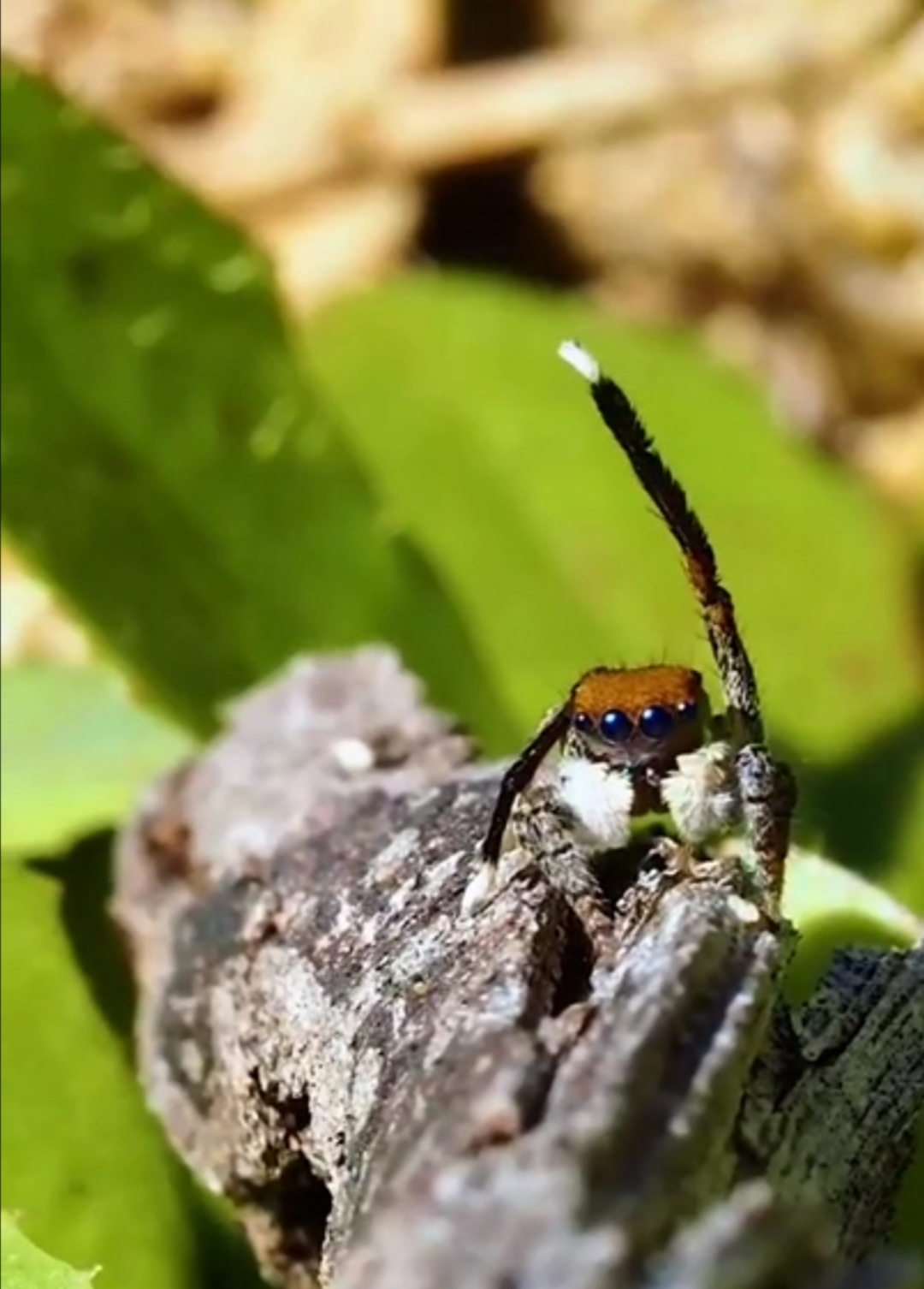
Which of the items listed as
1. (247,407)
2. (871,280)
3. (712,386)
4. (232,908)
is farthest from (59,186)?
(871,280)

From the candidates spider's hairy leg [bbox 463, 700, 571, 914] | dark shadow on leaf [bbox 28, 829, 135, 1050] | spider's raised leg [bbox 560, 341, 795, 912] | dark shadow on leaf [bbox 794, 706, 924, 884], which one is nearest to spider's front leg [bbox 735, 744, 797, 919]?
spider's raised leg [bbox 560, 341, 795, 912]

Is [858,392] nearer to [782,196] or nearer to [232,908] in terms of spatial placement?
[782,196]

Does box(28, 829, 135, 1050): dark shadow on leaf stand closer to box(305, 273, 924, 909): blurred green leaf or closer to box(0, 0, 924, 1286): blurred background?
box(0, 0, 924, 1286): blurred background

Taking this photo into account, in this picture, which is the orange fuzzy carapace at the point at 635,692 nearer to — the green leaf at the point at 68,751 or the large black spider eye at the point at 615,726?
the large black spider eye at the point at 615,726

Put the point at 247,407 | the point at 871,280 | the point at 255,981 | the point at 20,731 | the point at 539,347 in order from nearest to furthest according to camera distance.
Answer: the point at 255,981 → the point at 20,731 → the point at 247,407 → the point at 539,347 → the point at 871,280

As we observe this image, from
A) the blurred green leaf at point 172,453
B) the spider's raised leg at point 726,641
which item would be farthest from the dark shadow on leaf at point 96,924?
the spider's raised leg at point 726,641

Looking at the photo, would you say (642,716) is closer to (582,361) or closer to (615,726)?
Result: (615,726)

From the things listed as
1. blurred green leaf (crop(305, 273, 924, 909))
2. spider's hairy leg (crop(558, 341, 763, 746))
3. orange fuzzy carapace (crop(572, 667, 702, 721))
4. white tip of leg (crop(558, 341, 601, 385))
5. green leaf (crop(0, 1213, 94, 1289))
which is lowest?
green leaf (crop(0, 1213, 94, 1289))
